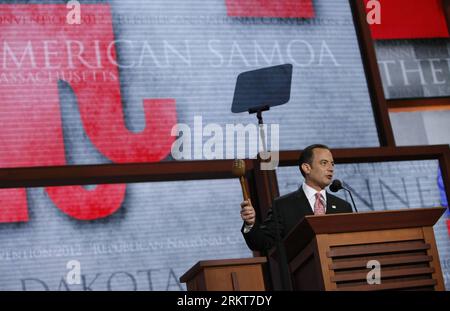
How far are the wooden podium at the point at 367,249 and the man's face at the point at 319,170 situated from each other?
0.70 m

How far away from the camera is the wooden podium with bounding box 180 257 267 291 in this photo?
12.6 ft

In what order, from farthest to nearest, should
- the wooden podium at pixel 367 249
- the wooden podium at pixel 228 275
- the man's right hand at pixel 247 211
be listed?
Answer: the wooden podium at pixel 228 275
the man's right hand at pixel 247 211
the wooden podium at pixel 367 249

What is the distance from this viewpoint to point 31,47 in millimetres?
5398

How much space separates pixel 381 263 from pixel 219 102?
90.1 inches

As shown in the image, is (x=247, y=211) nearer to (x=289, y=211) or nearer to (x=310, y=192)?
(x=289, y=211)

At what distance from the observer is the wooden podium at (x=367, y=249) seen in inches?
130

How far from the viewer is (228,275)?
153 inches

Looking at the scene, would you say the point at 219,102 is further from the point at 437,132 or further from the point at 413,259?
the point at 413,259

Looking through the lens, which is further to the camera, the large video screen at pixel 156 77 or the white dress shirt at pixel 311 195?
the large video screen at pixel 156 77

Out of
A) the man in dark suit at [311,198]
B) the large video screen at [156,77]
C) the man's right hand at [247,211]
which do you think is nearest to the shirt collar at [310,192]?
the man in dark suit at [311,198]

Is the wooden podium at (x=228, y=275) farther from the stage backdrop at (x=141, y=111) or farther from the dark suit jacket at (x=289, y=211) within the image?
the stage backdrop at (x=141, y=111)

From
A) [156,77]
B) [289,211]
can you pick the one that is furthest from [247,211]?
[156,77]
